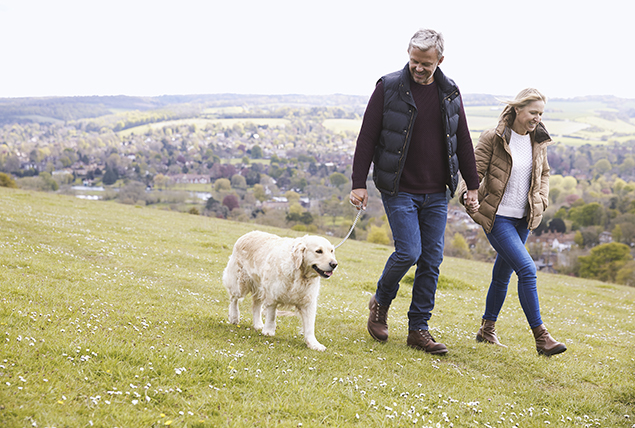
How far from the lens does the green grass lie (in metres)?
4.14

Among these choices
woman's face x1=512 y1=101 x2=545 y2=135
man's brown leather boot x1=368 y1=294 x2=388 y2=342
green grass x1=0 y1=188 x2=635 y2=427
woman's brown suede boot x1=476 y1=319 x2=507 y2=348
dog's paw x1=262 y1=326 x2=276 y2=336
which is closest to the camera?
green grass x1=0 y1=188 x2=635 y2=427

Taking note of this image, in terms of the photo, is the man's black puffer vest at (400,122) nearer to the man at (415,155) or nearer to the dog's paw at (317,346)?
the man at (415,155)

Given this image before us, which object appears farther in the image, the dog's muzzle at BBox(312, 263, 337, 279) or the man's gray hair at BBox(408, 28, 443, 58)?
the dog's muzzle at BBox(312, 263, 337, 279)

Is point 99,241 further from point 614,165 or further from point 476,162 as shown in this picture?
point 614,165

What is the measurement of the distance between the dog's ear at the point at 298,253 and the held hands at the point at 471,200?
8.41ft

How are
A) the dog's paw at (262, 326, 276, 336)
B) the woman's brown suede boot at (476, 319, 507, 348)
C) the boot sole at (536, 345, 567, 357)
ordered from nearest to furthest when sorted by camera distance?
the boot sole at (536, 345, 567, 357)
the dog's paw at (262, 326, 276, 336)
the woman's brown suede boot at (476, 319, 507, 348)

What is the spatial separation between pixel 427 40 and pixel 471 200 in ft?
7.83

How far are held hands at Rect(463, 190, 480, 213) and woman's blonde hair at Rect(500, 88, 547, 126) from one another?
1.27 m

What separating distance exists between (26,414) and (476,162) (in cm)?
627

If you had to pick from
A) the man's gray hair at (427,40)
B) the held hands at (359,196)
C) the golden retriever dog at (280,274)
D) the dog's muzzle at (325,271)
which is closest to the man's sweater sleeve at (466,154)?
the man's gray hair at (427,40)

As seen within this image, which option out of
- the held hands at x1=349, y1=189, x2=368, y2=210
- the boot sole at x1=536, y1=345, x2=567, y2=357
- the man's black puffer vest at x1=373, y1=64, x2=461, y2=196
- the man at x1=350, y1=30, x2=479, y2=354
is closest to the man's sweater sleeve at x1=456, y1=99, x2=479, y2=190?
the man at x1=350, y1=30, x2=479, y2=354

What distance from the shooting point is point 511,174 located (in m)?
6.74

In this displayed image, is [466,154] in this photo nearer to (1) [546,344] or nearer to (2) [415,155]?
(2) [415,155]

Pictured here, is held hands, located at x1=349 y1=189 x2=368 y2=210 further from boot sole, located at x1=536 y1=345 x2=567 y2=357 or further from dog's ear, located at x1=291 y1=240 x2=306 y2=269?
boot sole, located at x1=536 y1=345 x2=567 y2=357
